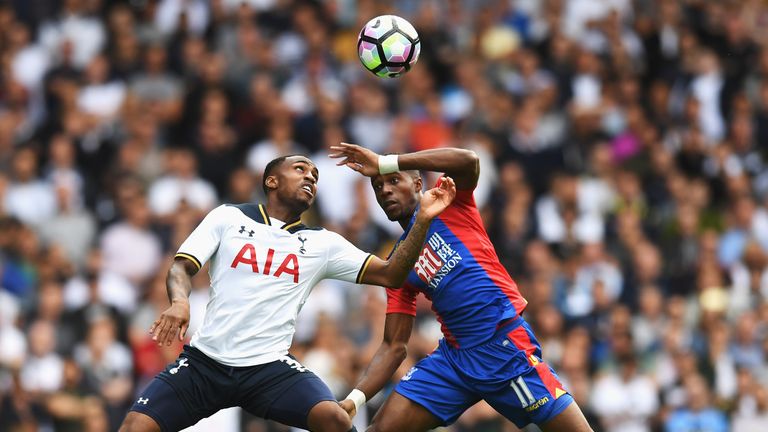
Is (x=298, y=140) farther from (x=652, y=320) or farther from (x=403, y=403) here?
(x=403, y=403)

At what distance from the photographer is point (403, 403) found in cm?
976

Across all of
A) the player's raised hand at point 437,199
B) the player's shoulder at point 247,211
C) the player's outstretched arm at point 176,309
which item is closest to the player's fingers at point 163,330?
the player's outstretched arm at point 176,309

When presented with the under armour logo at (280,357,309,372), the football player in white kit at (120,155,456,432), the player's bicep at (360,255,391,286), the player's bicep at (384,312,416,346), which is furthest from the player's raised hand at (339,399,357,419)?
the player's bicep at (360,255,391,286)

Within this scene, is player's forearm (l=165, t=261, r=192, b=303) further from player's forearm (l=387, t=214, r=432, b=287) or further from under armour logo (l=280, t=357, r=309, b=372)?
player's forearm (l=387, t=214, r=432, b=287)

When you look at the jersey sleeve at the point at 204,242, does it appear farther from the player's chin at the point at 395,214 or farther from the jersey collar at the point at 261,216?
the player's chin at the point at 395,214

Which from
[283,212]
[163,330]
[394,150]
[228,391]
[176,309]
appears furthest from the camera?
[394,150]

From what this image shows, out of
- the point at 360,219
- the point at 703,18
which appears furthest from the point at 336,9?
the point at 703,18

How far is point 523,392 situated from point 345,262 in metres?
1.61

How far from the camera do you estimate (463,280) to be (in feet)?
31.9

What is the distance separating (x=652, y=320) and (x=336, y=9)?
21.8 ft

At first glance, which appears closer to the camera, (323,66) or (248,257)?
(248,257)

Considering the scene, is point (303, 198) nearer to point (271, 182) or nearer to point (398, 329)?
point (271, 182)

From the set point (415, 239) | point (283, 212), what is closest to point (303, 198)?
point (283, 212)

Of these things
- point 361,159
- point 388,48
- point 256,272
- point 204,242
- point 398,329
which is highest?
point 388,48
